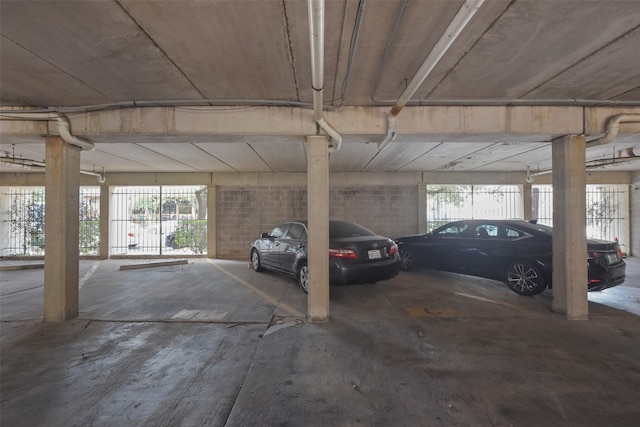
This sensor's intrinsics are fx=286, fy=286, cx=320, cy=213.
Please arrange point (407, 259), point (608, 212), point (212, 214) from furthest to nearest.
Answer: point (608, 212)
point (212, 214)
point (407, 259)

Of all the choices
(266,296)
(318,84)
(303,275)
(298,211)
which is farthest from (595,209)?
(318,84)

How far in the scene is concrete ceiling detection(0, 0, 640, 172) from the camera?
2330 millimetres

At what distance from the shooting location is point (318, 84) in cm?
304

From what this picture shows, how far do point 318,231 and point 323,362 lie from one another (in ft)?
5.83

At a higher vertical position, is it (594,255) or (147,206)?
(147,206)

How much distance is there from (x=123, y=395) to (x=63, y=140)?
393cm

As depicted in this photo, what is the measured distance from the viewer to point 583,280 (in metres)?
4.26

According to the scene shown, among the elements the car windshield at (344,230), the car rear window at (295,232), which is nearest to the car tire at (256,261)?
the car rear window at (295,232)

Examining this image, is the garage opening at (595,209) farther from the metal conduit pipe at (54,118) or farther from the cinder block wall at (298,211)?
the metal conduit pipe at (54,118)

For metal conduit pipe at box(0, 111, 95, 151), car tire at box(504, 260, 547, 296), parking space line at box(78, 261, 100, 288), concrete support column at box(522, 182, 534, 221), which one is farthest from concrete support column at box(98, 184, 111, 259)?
concrete support column at box(522, 182, 534, 221)

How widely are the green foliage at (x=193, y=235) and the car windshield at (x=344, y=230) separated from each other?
24.7ft

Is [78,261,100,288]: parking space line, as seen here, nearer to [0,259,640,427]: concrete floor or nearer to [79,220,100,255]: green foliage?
[0,259,640,427]: concrete floor

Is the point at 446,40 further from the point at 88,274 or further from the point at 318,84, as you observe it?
the point at 88,274

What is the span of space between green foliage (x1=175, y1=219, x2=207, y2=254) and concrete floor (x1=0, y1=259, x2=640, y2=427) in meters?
6.50
